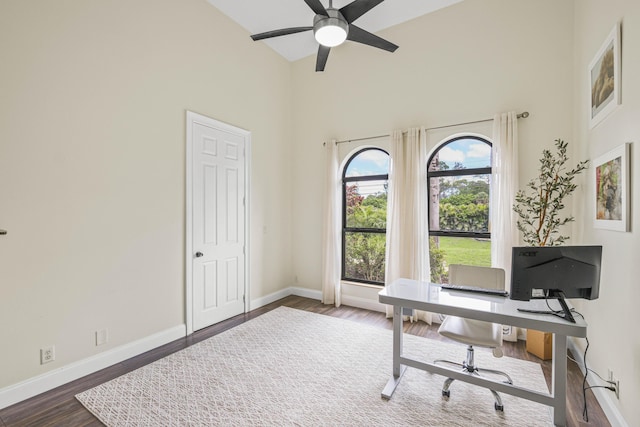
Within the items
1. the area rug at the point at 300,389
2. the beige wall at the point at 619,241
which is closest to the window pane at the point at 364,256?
the area rug at the point at 300,389

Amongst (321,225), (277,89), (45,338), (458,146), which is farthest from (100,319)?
(458,146)

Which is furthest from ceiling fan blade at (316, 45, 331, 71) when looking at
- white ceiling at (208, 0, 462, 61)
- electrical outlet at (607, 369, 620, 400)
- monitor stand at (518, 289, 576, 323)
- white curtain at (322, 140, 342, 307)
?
electrical outlet at (607, 369, 620, 400)

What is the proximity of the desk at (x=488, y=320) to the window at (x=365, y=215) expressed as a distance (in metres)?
1.84

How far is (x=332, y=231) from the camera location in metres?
4.49

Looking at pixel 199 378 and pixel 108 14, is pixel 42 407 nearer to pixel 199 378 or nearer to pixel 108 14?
pixel 199 378

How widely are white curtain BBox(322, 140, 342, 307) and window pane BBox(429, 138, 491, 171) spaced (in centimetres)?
140

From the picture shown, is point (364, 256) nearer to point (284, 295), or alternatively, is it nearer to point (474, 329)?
point (284, 295)

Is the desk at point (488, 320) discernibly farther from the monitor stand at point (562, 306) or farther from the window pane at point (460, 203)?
the window pane at point (460, 203)

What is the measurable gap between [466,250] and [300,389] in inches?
104

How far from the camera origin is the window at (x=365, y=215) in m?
4.43

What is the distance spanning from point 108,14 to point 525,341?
5456 millimetres

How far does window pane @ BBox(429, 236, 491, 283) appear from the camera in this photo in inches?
143

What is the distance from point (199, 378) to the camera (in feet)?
8.30

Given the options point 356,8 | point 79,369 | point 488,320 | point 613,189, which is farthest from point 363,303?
point 356,8
